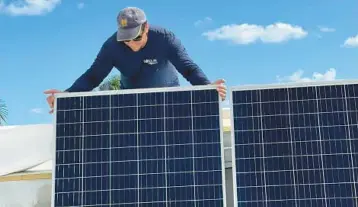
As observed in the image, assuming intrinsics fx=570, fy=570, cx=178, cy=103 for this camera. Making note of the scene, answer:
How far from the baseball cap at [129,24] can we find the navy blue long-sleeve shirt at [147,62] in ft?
1.57

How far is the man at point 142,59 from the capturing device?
8.16 meters

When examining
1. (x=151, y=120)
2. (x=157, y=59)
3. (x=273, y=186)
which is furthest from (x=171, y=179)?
(x=157, y=59)

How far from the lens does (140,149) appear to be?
779 cm

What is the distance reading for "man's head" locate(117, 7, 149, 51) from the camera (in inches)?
306

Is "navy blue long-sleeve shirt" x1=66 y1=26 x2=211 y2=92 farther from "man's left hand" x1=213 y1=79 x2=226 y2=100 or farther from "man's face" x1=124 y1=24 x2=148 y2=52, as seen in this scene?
"man's left hand" x1=213 y1=79 x2=226 y2=100

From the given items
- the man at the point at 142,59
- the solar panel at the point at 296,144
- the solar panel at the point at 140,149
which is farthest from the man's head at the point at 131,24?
the solar panel at the point at 296,144

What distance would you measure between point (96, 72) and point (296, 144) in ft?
10.3

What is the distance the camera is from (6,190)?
365 inches

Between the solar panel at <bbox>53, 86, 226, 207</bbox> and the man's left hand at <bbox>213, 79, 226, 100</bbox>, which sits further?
the man's left hand at <bbox>213, 79, 226, 100</bbox>

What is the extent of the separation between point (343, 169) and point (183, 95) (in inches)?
92.6

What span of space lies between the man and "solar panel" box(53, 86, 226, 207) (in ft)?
1.64

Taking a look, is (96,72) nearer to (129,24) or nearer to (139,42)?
(139,42)

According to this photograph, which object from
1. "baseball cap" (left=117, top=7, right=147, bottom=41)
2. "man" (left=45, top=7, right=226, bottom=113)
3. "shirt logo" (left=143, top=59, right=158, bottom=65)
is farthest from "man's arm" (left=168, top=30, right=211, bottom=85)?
"baseball cap" (left=117, top=7, right=147, bottom=41)

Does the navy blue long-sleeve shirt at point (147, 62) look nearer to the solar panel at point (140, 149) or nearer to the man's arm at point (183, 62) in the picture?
the man's arm at point (183, 62)
